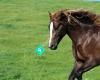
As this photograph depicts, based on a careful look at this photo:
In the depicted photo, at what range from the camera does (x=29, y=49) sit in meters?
20.9

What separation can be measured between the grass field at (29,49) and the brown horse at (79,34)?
9.25 ft

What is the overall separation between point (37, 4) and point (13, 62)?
2340 cm

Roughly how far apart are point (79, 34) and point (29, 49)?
8736mm

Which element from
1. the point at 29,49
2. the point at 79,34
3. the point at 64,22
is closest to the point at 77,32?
the point at 79,34

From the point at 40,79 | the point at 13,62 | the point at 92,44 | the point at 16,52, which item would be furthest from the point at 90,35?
the point at 16,52

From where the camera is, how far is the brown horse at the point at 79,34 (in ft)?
38.8

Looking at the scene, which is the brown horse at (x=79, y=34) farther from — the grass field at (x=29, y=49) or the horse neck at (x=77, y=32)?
the grass field at (x=29, y=49)

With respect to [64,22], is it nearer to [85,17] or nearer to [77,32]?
[77,32]

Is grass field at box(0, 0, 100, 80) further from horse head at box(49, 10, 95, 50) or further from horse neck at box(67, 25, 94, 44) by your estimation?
horse head at box(49, 10, 95, 50)

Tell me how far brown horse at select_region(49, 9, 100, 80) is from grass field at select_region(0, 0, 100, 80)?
282 cm

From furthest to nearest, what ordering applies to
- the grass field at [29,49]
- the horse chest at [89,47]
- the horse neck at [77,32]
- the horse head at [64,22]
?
the grass field at [29,49]
the horse neck at [77,32]
the horse chest at [89,47]
the horse head at [64,22]

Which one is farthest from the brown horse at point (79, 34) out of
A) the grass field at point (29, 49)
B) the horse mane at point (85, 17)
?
the grass field at point (29, 49)

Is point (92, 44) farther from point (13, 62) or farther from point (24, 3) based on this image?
point (24, 3)

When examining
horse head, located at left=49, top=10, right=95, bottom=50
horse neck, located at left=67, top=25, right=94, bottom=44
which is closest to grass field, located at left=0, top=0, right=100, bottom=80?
horse neck, located at left=67, top=25, right=94, bottom=44
